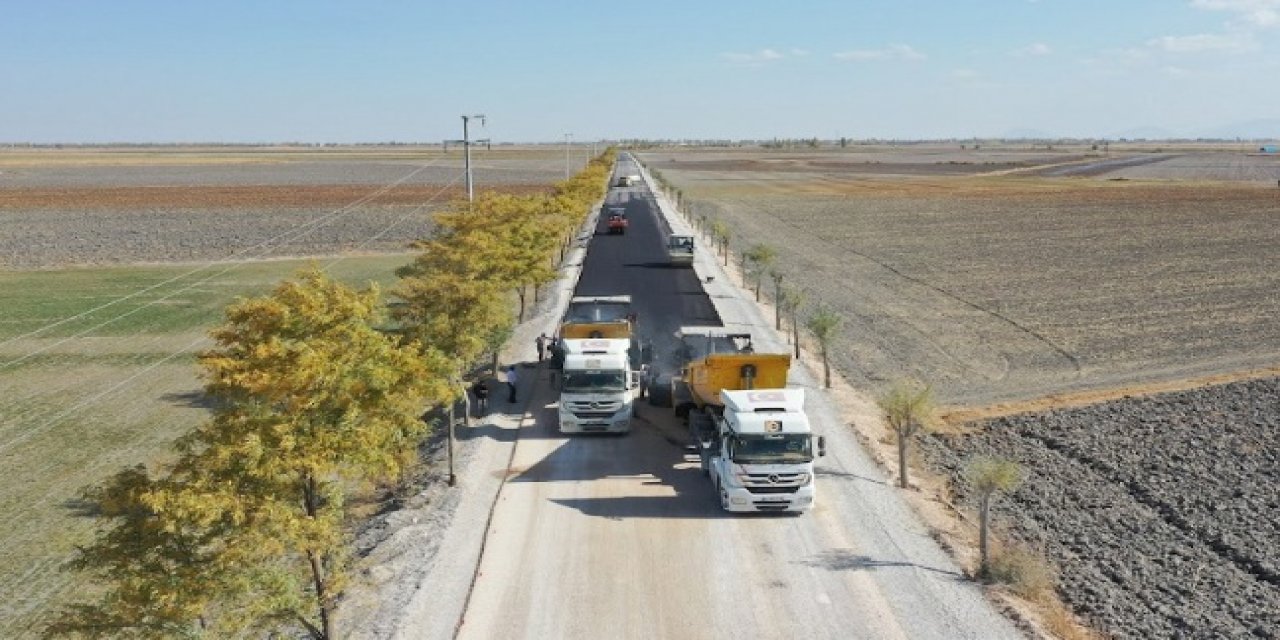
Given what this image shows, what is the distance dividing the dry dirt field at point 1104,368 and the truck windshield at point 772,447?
541cm

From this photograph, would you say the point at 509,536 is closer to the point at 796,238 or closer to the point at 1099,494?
the point at 1099,494

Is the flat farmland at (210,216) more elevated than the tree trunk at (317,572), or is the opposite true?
the flat farmland at (210,216)

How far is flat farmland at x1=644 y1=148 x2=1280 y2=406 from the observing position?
39062 mm

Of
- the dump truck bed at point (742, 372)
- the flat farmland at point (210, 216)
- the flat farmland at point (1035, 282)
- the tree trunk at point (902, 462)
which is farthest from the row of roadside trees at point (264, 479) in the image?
the flat farmland at point (210, 216)

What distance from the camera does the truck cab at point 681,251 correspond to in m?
62.0

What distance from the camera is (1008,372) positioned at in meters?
38.1

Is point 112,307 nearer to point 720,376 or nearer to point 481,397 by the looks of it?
point 481,397

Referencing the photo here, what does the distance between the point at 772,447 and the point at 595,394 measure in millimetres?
7365

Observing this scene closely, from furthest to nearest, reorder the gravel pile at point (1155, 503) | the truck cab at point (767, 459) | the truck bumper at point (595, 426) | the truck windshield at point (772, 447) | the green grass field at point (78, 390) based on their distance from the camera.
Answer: the truck bumper at point (595, 426) < the green grass field at point (78, 390) < the truck windshield at point (772, 447) < the truck cab at point (767, 459) < the gravel pile at point (1155, 503)

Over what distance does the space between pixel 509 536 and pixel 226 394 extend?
786 cm

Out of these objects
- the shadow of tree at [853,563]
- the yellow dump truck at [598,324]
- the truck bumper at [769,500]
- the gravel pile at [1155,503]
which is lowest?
the gravel pile at [1155,503]

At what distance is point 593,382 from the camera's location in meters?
28.0

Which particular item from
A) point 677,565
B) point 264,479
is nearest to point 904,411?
point 677,565

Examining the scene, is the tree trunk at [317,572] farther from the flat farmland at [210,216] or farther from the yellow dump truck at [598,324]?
the flat farmland at [210,216]
